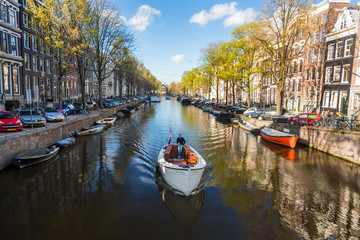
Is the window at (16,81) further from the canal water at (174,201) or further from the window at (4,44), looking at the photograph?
the canal water at (174,201)

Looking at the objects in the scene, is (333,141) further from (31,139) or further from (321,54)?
(31,139)

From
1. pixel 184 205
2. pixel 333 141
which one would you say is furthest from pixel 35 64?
pixel 333 141

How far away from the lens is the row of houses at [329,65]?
29.0 m

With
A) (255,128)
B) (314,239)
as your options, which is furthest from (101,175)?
(255,128)

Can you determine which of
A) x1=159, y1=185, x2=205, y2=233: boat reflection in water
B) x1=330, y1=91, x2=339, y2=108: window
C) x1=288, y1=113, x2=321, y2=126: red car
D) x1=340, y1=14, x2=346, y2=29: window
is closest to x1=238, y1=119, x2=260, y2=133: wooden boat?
x1=288, y1=113, x2=321, y2=126: red car

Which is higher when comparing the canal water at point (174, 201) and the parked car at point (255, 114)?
the parked car at point (255, 114)

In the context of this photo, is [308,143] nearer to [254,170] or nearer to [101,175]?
[254,170]

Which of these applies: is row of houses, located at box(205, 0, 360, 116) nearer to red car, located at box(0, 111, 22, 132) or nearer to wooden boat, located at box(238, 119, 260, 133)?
wooden boat, located at box(238, 119, 260, 133)

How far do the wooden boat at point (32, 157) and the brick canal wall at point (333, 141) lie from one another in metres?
21.7

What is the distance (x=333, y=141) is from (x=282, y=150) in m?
4.13

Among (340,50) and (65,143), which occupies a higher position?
(340,50)

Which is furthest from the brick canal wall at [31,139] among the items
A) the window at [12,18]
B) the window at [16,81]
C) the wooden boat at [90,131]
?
the window at [12,18]

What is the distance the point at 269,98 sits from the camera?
51.3 metres

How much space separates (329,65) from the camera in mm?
33438
